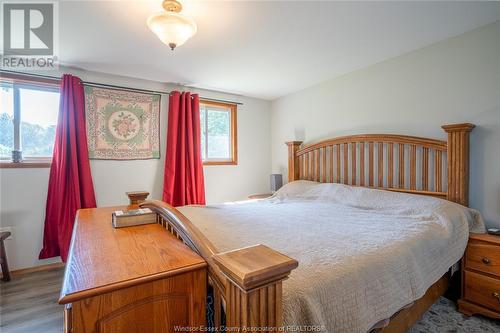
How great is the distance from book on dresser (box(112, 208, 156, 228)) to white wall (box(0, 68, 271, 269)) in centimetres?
180

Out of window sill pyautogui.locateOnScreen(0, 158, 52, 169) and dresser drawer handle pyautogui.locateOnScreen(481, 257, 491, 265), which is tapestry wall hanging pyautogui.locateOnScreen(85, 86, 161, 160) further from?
dresser drawer handle pyautogui.locateOnScreen(481, 257, 491, 265)

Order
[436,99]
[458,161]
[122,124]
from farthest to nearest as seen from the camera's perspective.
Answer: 1. [122,124]
2. [436,99]
3. [458,161]

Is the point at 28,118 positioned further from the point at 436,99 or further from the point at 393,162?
the point at 436,99

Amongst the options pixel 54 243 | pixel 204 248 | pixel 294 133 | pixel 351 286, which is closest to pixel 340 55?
pixel 294 133

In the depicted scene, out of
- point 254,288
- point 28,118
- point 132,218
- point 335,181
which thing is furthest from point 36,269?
point 335,181

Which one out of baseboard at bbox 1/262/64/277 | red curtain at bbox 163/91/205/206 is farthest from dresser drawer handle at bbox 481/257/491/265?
baseboard at bbox 1/262/64/277

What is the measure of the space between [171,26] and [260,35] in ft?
2.78

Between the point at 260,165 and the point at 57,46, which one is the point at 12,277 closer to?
the point at 57,46

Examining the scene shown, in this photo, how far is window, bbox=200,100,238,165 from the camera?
12.2 ft

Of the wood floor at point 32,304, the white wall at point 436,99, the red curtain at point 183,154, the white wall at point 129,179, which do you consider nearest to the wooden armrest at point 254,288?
the wood floor at point 32,304

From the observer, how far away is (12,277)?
8.06 feet

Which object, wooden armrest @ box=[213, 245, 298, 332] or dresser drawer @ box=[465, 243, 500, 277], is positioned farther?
dresser drawer @ box=[465, 243, 500, 277]

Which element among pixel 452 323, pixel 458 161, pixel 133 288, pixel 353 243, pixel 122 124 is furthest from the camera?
pixel 122 124

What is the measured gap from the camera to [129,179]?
3.09m
